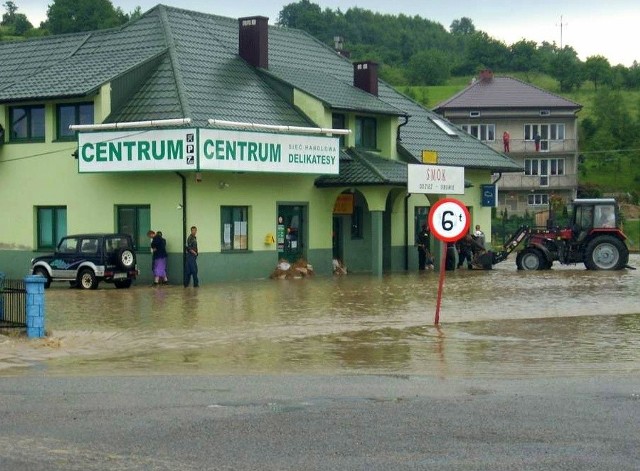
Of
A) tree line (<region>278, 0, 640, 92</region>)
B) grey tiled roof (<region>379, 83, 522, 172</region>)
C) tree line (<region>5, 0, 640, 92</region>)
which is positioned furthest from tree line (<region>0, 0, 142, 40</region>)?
grey tiled roof (<region>379, 83, 522, 172</region>)

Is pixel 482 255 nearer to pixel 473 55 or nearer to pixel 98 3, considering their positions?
pixel 98 3

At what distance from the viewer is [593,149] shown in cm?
9875

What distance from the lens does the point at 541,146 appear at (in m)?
89.4

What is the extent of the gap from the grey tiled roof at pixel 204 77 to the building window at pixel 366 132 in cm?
72

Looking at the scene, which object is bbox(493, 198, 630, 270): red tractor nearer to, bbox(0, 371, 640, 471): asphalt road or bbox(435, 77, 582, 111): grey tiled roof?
bbox(0, 371, 640, 471): asphalt road

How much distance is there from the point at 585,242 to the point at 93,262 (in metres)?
18.7

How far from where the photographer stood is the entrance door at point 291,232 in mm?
40469

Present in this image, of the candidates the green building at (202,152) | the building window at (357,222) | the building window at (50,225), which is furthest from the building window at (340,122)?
the building window at (50,225)

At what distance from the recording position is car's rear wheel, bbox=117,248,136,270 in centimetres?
3459

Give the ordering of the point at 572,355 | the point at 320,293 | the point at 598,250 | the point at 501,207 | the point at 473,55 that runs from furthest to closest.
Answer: the point at 473,55
the point at 501,207
the point at 598,250
the point at 320,293
the point at 572,355

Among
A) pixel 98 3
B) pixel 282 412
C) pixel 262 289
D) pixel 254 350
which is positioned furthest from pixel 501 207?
pixel 282 412

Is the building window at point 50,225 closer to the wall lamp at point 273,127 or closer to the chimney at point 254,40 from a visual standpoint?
the wall lamp at point 273,127

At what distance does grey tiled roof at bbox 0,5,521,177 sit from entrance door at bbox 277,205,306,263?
2.11 m

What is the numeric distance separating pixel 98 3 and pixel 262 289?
7075 cm
